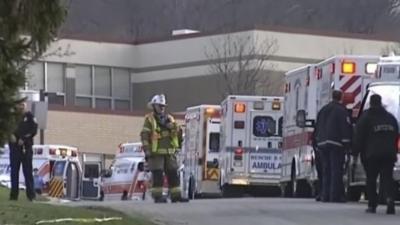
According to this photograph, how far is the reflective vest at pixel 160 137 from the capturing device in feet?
63.8

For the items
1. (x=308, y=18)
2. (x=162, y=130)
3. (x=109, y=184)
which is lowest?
(x=109, y=184)

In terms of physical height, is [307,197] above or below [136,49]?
below

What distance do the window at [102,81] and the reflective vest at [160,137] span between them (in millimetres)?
43726

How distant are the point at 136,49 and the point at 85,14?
20.2 feet

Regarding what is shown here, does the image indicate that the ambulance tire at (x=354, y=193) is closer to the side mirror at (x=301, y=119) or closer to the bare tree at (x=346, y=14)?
the side mirror at (x=301, y=119)

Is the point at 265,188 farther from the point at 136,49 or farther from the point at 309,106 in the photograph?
the point at 136,49

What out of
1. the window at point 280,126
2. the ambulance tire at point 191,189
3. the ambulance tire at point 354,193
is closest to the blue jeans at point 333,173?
the ambulance tire at point 354,193

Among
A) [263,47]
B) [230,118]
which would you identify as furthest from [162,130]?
[263,47]

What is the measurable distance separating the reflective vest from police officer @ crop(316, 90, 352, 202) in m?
2.75

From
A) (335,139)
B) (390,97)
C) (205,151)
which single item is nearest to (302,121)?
(335,139)

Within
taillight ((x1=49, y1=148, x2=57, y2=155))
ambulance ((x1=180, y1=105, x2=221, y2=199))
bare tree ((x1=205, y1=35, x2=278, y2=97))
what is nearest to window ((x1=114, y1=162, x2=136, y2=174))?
ambulance ((x1=180, y1=105, x2=221, y2=199))

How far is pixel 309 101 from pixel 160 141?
6096 millimetres

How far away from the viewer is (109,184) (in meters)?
34.7

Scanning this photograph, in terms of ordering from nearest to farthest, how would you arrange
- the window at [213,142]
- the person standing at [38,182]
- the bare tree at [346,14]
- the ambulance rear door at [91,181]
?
the window at [213,142] → the person standing at [38,182] → the ambulance rear door at [91,181] → the bare tree at [346,14]
